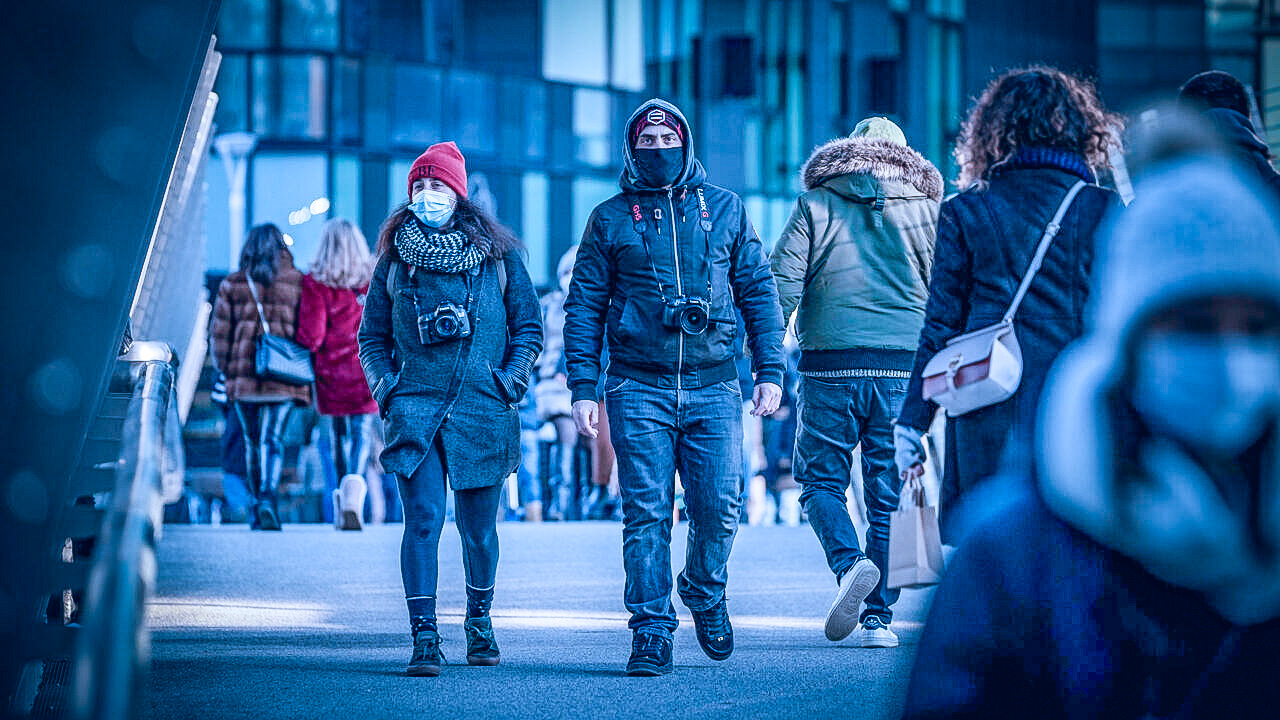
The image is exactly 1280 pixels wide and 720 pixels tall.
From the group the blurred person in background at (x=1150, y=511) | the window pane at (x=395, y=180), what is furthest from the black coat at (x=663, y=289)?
the window pane at (x=395, y=180)

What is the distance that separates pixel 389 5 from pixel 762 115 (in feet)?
32.3

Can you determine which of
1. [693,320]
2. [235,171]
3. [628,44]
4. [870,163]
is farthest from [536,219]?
[693,320]

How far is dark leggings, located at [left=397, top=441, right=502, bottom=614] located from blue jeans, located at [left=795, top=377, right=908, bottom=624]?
127cm

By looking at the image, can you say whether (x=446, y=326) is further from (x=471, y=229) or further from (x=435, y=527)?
(x=435, y=527)

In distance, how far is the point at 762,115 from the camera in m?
40.4

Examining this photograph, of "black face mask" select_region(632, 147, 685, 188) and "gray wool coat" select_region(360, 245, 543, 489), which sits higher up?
"black face mask" select_region(632, 147, 685, 188)

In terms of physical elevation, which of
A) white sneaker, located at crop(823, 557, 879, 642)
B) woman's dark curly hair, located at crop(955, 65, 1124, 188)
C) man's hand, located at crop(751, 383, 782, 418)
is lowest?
white sneaker, located at crop(823, 557, 879, 642)

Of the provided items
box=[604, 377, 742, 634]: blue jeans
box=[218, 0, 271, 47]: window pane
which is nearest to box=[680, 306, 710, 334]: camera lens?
box=[604, 377, 742, 634]: blue jeans

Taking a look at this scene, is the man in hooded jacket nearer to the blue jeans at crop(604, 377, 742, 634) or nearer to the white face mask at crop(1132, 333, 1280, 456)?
the blue jeans at crop(604, 377, 742, 634)

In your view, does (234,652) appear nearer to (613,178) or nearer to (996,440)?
(996,440)

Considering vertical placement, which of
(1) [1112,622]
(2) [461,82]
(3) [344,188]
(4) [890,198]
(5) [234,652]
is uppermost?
(2) [461,82]

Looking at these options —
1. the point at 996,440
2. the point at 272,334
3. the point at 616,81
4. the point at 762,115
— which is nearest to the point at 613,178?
the point at 616,81

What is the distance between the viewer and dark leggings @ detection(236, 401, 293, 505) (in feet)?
40.8

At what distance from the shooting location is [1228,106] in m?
6.06
